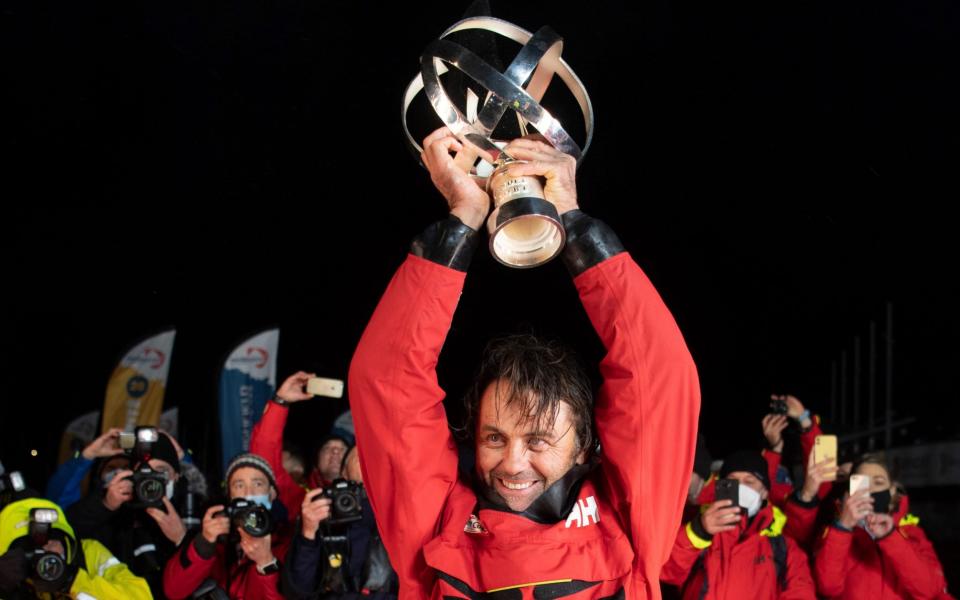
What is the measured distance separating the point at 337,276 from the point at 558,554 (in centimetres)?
2336

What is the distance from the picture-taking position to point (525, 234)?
2.10 m

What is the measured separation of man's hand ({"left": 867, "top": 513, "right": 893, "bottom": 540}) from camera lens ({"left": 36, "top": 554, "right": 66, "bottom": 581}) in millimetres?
4371

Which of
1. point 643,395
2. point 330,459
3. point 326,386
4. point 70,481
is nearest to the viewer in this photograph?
point 643,395

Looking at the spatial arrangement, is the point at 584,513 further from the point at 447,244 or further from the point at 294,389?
the point at 294,389

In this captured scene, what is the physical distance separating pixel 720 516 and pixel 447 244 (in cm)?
299

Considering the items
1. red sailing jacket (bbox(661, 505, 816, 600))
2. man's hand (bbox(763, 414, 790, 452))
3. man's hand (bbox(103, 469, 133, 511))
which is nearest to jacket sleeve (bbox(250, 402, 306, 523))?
man's hand (bbox(103, 469, 133, 511))

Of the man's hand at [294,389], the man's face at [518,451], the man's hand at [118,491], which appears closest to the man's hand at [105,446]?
the man's hand at [118,491]

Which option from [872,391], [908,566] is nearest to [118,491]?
[908,566]

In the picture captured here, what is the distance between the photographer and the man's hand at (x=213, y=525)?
4.82 metres

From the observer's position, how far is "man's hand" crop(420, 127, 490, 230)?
80.8 inches

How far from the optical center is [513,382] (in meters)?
2.14

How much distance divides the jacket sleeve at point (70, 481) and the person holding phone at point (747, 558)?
3.98 meters

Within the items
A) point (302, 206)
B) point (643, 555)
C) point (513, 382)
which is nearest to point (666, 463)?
point (643, 555)

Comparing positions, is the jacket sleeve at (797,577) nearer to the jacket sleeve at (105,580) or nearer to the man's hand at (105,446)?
the jacket sleeve at (105,580)
